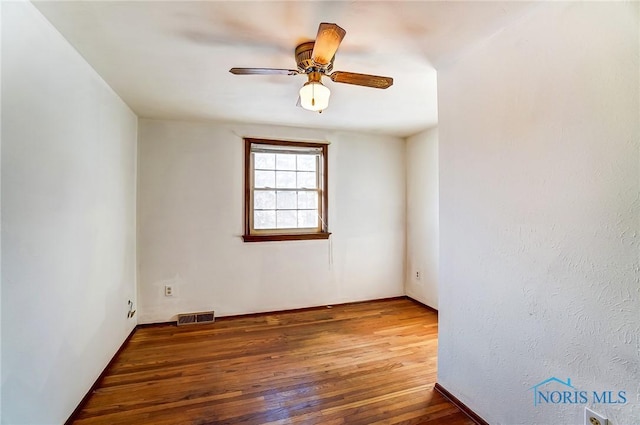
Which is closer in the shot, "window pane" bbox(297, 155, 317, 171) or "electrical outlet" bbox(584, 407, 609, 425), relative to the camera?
"electrical outlet" bbox(584, 407, 609, 425)

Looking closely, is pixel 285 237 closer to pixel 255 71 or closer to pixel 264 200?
pixel 264 200

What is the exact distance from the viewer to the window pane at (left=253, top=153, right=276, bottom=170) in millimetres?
3441

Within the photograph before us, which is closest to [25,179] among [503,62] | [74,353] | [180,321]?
[74,353]

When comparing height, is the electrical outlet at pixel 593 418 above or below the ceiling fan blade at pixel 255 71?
below

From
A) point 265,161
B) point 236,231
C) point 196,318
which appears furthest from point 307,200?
point 196,318

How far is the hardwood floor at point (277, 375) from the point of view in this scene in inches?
70.0

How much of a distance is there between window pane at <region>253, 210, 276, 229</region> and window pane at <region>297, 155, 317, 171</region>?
0.67m

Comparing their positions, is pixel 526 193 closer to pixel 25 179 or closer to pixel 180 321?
pixel 25 179

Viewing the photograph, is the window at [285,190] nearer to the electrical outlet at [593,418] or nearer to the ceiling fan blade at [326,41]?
the ceiling fan blade at [326,41]

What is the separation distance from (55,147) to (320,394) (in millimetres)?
2173

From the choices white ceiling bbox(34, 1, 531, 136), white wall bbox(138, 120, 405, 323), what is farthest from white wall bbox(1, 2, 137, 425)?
white wall bbox(138, 120, 405, 323)

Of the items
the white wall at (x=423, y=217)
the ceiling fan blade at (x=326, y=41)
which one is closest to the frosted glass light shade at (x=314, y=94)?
the ceiling fan blade at (x=326, y=41)

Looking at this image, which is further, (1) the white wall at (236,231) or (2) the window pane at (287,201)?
(2) the window pane at (287,201)

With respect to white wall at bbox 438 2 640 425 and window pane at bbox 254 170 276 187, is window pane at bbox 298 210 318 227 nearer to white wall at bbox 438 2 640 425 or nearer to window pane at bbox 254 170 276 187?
window pane at bbox 254 170 276 187
